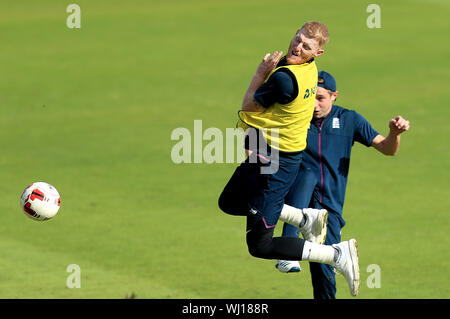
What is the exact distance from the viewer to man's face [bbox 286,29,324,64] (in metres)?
9.82

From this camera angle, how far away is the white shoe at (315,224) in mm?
10586

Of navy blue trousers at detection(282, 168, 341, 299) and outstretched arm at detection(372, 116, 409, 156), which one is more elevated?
outstretched arm at detection(372, 116, 409, 156)

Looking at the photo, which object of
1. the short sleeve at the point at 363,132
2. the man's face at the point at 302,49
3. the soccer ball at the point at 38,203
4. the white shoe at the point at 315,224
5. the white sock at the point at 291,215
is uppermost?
the man's face at the point at 302,49

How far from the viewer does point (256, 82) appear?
9906 mm

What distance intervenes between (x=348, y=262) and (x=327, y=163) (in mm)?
1143

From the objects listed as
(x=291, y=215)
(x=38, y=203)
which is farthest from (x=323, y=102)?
(x=38, y=203)

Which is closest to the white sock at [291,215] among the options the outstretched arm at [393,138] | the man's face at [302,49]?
the outstretched arm at [393,138]

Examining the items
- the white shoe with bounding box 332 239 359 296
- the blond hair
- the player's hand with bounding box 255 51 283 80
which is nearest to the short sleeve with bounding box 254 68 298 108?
the player's hand with bounding box 255 51 283 80

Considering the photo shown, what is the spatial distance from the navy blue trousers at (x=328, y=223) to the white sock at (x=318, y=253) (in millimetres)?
435

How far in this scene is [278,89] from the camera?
380 inches

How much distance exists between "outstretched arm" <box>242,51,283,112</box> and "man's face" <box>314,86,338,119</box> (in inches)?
44.8

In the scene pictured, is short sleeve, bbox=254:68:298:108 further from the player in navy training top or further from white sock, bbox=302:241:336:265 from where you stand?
white sock, bbox=302:241:336:265

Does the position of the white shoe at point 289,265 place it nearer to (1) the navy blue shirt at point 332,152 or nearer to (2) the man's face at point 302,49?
(1) the navy blue shirt at point 332,152

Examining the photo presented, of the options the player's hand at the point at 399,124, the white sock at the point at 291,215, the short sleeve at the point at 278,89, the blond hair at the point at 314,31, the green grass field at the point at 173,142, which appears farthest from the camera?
the green grass field at the point at 173,142
